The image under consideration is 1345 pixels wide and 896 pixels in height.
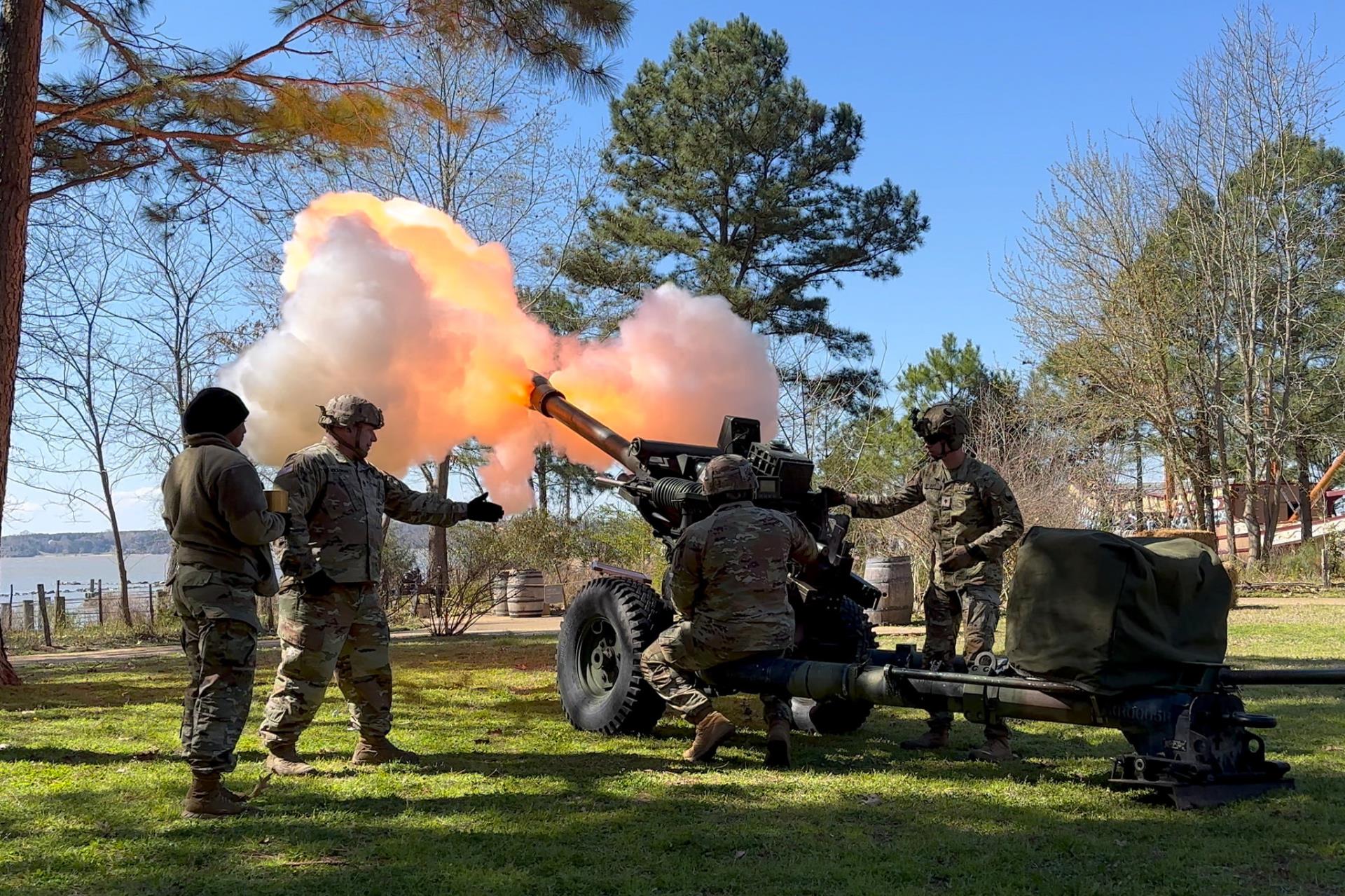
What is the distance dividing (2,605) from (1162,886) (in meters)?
19.8

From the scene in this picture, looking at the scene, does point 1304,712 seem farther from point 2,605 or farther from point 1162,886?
point 2,605

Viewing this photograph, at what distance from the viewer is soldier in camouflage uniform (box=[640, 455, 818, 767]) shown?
6.21 metres

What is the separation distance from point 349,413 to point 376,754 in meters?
1.78

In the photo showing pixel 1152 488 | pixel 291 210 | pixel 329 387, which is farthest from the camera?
pixel 1152 488

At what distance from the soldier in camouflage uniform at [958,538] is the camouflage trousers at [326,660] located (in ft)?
9.92

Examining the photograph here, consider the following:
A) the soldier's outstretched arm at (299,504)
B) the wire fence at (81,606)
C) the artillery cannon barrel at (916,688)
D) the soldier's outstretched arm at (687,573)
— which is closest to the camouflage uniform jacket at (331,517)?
the soldier's outstretched arm at (299,504)

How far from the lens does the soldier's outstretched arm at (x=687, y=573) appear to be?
6.30 meters

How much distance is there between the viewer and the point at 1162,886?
4.03 meters

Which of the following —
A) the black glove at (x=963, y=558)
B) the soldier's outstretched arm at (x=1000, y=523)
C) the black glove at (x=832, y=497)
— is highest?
the black glove at (x=832, y=497)

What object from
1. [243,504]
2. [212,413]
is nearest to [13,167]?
[212,413]

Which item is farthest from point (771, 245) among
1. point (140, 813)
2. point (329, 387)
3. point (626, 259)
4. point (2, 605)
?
point (140, 813)

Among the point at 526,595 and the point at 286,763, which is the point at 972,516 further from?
the point at 526,595

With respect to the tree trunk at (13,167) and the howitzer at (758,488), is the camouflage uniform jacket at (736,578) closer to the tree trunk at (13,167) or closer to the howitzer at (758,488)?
the howitzer at (758,488)

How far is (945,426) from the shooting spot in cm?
706
